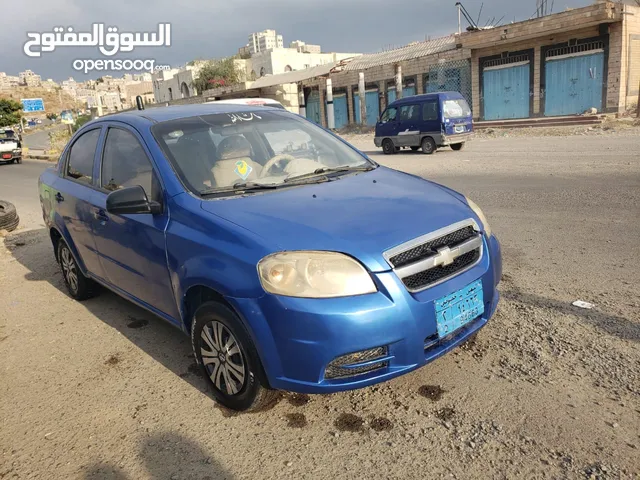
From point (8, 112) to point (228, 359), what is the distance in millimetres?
80156

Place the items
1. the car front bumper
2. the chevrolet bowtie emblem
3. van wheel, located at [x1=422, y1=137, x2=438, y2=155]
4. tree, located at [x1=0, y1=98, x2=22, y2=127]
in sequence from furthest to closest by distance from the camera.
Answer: tree, located at [x1=0, y1=98, x2=22, y2=127], van wheel, located at [x1=422, y1=137, x2=438, y2=155], the chevrolet bowtie emblem, the car front bumper

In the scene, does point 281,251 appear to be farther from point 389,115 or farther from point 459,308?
point 389,115

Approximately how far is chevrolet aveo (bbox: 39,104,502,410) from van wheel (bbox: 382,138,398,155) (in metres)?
14.6

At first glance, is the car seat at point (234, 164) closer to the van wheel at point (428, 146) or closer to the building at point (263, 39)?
the van wheel at point (428, 146)

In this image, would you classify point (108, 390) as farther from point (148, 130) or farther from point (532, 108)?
point (532, 108)

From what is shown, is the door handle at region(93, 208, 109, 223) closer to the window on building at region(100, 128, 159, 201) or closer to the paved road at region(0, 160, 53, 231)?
the window on building at region(100, 128, 159, 201)

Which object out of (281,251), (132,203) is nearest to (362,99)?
(132,203)

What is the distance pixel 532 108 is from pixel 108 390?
83.8 feet

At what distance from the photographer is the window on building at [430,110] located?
1633cm

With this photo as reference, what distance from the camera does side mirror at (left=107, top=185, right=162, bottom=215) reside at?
10.2 ft

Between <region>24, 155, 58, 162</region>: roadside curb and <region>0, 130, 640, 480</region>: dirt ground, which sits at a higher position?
<region>24, 155, 58, 162</region>: roadside curb

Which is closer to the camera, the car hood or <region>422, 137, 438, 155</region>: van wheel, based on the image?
the car hood

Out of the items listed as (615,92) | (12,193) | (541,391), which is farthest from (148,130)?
(615,92)

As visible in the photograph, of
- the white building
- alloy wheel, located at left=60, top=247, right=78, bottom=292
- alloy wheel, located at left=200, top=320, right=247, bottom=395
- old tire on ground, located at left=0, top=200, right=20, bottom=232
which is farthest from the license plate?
the white building
